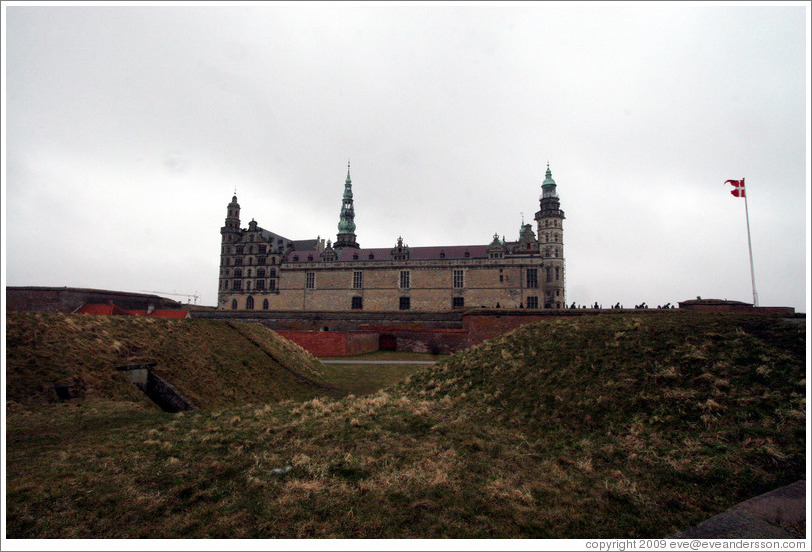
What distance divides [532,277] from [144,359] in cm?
4874

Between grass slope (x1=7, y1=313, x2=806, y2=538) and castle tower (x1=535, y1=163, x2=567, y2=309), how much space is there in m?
45.3

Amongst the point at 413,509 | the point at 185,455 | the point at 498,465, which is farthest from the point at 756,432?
the point at 185,455

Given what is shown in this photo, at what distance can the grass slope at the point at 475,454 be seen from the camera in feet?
17.1

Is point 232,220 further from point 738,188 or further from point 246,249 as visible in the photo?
point 738,188

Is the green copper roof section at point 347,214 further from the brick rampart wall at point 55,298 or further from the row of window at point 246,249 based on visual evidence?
the brick rampart wall at point 55,298

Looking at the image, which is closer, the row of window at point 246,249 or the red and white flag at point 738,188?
the red and white flag at point 738,188

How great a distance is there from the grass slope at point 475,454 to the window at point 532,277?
140 feet

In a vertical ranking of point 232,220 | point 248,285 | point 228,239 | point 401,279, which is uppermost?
point 232,220

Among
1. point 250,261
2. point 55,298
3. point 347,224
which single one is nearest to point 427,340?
point 55,298

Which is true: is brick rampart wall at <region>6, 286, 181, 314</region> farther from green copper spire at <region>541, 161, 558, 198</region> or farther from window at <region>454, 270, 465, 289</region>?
green copper spire at <region>541, 161, 558, 198</region>

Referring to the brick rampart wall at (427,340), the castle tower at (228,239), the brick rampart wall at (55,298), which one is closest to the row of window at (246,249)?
the castle tower at (228,239)

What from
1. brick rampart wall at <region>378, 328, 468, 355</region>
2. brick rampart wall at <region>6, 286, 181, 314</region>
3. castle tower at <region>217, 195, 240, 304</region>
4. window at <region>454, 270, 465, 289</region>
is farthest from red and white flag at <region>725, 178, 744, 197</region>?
castle tower at <region>217, 195, 240, 304</region>

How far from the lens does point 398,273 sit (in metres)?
59.8

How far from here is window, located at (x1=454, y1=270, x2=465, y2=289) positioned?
57.7 meters
